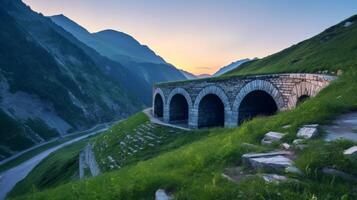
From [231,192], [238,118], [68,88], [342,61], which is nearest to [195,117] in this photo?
[238,118]

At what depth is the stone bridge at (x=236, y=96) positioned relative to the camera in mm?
18469

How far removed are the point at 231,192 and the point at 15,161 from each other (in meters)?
62.9

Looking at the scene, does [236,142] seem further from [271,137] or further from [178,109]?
[178,109]

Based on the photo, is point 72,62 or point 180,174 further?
point 72,62

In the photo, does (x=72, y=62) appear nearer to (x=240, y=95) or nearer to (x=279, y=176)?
(x=240, y=95)

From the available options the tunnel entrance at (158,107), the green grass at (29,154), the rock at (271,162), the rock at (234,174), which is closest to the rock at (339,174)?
the rock at (271,162)

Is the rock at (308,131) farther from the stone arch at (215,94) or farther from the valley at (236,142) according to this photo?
the stone arch at (215,94)

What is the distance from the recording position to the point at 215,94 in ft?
87.4

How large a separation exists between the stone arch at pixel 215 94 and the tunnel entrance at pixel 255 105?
1.07 metres

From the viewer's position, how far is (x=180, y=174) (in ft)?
25.9

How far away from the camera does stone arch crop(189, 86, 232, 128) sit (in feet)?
81.0

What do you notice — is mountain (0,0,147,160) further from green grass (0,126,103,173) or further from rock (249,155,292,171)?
rock (249,155,292,171)

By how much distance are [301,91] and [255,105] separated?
7244mm

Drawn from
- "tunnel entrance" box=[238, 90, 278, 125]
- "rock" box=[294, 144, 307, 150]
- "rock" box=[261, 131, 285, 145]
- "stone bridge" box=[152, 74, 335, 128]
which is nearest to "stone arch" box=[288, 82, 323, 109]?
"stone bridge" box=[152, 74, 335, 128]
